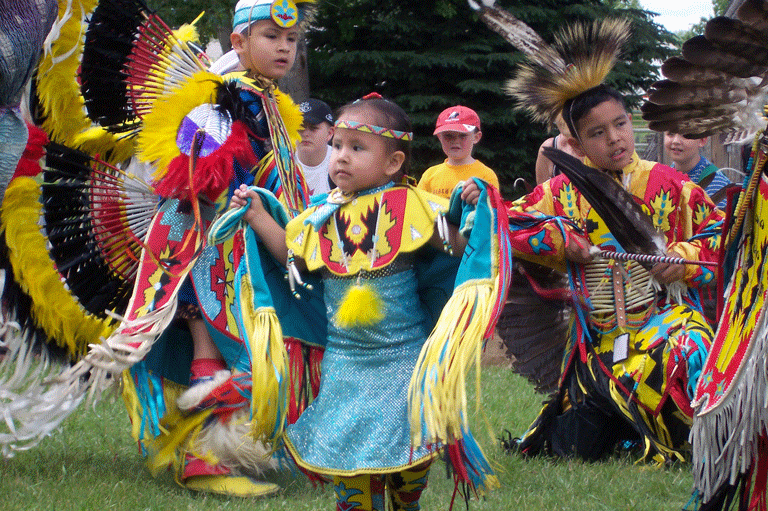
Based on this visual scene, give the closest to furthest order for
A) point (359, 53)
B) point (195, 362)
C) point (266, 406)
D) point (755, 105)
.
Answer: point (755, 105), point (266, 406), point (195, 362), point (359, 53)

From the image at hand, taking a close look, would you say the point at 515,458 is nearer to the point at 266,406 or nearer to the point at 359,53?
the point at 266,406

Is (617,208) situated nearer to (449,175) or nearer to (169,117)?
(169,117)

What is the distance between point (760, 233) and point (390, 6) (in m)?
8.86

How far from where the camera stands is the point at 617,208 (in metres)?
3.50

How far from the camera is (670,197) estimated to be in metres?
3.64

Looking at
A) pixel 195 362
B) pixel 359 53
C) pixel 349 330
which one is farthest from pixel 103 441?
pixel 359 53

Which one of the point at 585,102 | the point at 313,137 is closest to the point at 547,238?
the point at 585,102

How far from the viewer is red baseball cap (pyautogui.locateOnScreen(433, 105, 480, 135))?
235 inches

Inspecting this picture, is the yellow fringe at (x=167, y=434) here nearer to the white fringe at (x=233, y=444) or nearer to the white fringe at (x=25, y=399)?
the white fringe at (x=233, y=444)

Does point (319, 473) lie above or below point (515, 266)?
below

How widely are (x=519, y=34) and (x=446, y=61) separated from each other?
257 inches

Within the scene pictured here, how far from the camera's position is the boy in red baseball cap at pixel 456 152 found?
235 inches

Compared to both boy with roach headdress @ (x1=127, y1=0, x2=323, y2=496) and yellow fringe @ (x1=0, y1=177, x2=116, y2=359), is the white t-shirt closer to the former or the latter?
boy with roach headdress @ (x1=127, y1=0, x2=323, y2=496)

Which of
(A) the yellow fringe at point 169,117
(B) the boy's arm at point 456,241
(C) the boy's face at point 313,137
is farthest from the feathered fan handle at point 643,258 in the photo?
(C) the boy's face at point 313,137
